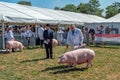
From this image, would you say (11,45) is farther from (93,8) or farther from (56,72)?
(93,8)

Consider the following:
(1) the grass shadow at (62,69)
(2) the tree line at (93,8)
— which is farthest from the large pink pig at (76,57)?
(2) the tree line at (93,8)

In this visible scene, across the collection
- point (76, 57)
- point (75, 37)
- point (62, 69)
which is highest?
point (75, 37)

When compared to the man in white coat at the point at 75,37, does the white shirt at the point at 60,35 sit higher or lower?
lower

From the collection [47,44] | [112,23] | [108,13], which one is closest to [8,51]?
[47,44]

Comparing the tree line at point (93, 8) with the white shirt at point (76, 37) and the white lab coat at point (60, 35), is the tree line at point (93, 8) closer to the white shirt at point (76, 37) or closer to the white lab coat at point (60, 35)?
the white lab coat at point (60, 35)

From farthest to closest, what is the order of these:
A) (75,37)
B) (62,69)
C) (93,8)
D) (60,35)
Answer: (93,8), (60,35), (75,37), (62,69)

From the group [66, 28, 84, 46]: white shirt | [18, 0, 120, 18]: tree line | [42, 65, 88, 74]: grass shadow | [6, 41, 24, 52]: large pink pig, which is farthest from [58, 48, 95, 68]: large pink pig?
[18, 0, 120, 18]: tree line

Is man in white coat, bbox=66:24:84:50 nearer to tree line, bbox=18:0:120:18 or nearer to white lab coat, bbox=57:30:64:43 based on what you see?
white lab coat, bbox=57:30:64:43

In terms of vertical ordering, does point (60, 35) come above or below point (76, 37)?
below

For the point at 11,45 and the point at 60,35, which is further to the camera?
the point at 60,35

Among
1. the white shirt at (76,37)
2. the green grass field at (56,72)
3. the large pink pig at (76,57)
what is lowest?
the green grass field at (56,72)

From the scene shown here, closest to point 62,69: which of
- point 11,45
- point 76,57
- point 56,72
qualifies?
point 56,72

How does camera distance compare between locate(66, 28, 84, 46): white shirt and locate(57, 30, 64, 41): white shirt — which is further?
locate(57, 30, 64, 41): white shirt

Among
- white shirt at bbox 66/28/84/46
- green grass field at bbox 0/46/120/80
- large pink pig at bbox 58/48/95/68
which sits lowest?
green grass field at bbox 0/46/120/80
